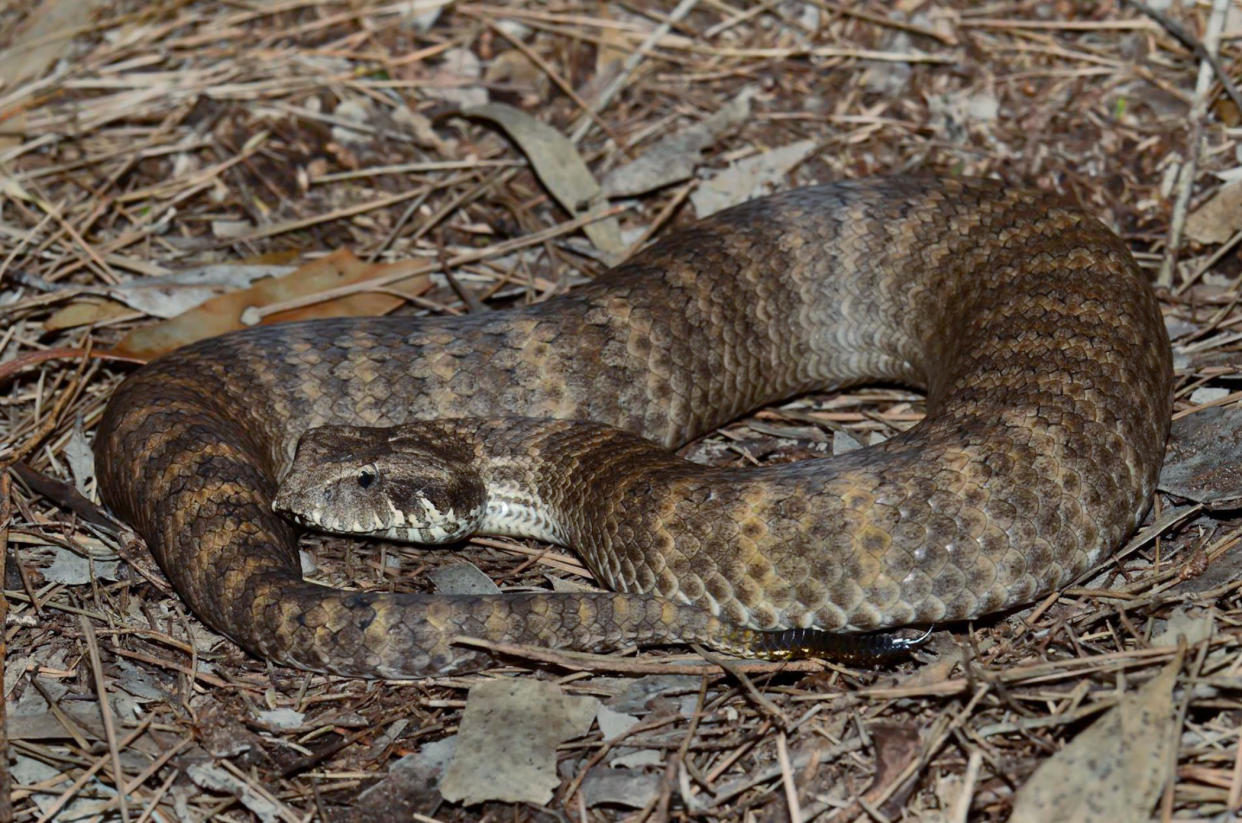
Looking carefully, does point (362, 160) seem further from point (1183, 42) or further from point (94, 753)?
point (1183, 42)

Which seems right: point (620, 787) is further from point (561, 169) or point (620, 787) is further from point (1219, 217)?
point (1219, 217)

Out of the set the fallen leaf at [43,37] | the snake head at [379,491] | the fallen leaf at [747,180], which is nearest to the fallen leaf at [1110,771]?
the snake head at [379,491]

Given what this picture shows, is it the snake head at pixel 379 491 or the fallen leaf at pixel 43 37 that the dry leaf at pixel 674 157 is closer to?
the snake head at pixel 379 491

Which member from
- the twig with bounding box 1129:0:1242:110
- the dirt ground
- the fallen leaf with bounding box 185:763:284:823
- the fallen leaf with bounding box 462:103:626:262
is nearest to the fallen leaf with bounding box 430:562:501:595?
the dirt ground

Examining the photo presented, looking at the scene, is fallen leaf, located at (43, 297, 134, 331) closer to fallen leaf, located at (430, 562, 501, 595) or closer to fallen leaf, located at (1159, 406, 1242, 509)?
fallen leaf, located at (430, 562, 501, 595)

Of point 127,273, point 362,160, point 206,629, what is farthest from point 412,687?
point 362,160

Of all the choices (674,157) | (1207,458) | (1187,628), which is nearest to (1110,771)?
(1187,628)

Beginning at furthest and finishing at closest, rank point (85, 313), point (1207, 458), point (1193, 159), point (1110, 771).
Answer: point (85, 313), point (1193, 159), point (1207, 458), point (1110, 771)
